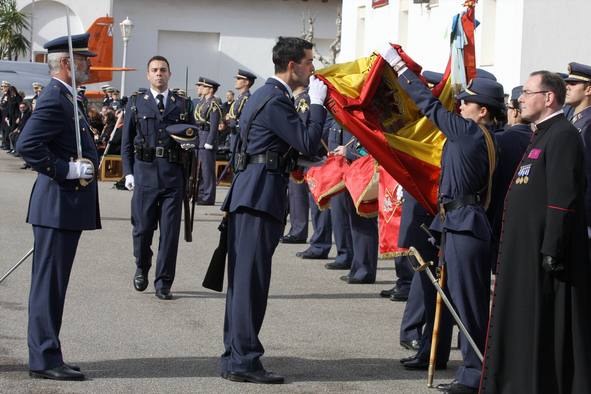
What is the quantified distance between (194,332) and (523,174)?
3.60 m

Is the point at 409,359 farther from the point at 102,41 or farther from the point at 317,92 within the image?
the point at 102,41

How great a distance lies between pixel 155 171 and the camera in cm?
1107

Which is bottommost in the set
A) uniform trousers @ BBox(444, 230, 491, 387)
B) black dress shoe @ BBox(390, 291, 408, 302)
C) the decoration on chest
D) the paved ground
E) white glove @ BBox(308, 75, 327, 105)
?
the paved ground

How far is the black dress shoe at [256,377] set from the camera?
766 cm

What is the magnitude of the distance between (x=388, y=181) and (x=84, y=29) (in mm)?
43100

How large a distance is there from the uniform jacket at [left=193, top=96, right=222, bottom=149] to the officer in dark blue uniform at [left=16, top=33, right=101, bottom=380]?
13.4 meters

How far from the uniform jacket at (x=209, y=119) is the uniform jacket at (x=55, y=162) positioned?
13.3 m

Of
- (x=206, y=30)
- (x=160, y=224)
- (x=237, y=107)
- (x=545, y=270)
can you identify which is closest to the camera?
(x=545, y=270)

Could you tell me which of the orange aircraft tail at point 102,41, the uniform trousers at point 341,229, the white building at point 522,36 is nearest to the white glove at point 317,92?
the uniform trousers at point 341,229

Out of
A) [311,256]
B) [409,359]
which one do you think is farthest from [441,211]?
[311,256]

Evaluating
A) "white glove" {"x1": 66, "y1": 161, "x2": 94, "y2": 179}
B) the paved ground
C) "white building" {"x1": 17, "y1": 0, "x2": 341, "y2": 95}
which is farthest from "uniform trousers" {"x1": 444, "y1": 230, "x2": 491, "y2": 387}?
"white building" {"x1": 17, "y1": 0, "x2": 341, "y2": 95}

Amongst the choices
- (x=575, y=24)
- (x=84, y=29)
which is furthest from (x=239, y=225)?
(x=84, y=29)

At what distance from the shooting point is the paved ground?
7711 millimetres

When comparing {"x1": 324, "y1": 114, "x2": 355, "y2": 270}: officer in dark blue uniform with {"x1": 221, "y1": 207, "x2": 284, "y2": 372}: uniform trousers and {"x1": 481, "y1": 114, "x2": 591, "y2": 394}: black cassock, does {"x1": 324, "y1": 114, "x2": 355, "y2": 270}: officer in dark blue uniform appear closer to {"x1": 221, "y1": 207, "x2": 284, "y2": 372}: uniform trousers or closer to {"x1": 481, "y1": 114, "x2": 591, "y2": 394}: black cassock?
{"x1": 221, "y1": 207, "x2": 284, "y2": 372}: uniform trousers
